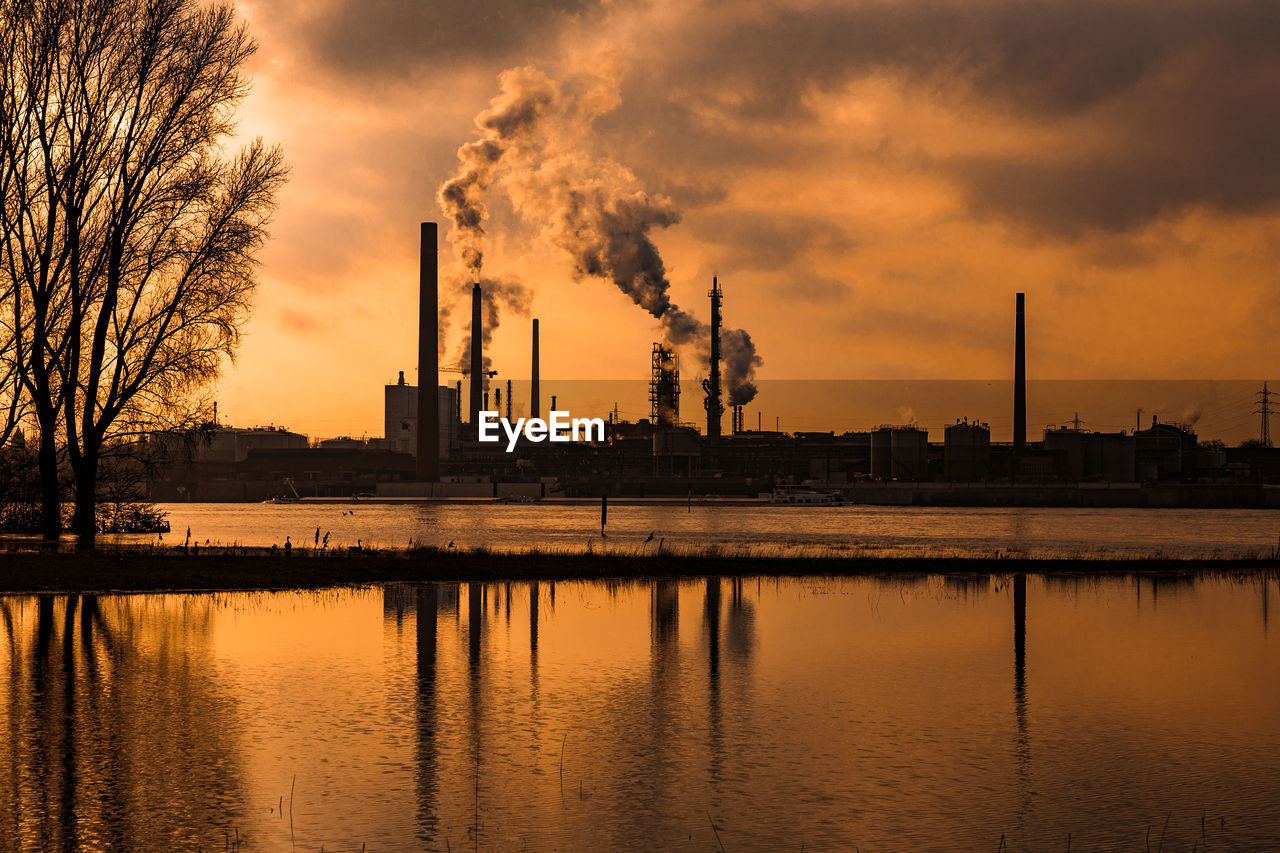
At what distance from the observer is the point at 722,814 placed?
10953 mm

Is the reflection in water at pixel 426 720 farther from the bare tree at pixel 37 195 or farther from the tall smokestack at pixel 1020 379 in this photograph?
the tall smokestack at pixel 1020 379

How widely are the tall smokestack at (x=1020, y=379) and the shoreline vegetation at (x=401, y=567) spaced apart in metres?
103

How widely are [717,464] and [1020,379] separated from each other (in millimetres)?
41928

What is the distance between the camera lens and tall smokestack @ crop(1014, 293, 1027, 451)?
466 feet

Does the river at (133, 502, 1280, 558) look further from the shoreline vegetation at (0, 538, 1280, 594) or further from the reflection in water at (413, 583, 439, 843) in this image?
the reflection in water at (413, 583, 439, 843)

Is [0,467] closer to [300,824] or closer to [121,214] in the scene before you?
[121,214]

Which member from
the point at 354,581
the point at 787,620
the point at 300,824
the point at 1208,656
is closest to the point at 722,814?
the point at 300,824

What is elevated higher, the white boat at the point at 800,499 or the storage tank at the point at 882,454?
the storage tank at the point at 882,454

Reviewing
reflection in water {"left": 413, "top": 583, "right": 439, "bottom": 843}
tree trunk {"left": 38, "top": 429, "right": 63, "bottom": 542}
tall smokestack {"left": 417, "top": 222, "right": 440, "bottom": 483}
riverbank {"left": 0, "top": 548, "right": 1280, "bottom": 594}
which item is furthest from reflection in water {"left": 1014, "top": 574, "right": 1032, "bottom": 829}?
tall smokestack {"left": 417, "top": 222, "right": 440, "bottom": 483}

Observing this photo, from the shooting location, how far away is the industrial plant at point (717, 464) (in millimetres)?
150000

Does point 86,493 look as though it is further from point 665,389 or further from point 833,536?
point 665,389

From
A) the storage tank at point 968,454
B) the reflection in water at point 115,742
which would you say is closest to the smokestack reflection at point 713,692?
the reflection in water at point 115,742

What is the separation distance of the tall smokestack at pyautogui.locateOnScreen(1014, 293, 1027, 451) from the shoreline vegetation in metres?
103

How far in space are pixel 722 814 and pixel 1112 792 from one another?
12.1 ft
